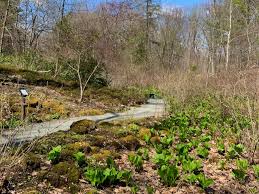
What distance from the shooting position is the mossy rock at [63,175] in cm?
541

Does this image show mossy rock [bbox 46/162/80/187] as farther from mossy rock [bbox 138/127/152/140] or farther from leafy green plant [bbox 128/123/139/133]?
leafy green plant [bbox 128/123/139/133]

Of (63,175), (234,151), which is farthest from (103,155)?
(234,151)

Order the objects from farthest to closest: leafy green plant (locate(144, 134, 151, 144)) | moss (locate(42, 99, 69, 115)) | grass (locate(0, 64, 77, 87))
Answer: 1. grass (locate(0, 64, 77, 87))
2. moss (locate(42, 99, 69, 115))
3. leafy green plant (locate(144, 134, 151, 144))

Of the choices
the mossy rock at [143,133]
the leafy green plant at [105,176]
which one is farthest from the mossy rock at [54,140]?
the mossy rock at [143,133]

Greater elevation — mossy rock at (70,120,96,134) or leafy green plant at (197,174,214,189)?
mossy rock at (70,120,96,134)

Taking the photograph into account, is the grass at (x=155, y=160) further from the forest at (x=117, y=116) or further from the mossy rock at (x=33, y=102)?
the mossy rock at (x=33, y=102)

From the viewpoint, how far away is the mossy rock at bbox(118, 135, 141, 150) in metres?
8.12

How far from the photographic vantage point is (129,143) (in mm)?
8219

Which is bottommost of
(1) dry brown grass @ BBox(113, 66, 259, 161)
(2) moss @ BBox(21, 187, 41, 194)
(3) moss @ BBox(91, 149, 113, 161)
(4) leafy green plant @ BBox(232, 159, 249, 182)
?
(4) leafy green plant @ BBox(232, 159, 249, 182)

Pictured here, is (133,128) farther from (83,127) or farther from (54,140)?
(54,140)

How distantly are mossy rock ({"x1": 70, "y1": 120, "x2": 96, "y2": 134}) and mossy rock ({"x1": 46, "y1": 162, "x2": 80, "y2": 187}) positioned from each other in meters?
3.12

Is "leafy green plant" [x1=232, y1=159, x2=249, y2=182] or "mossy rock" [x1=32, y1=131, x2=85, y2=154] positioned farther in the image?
"mossy rock" [x1=32, y1=131, x2=85, y2=154]

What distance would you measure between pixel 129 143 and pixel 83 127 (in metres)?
1.62

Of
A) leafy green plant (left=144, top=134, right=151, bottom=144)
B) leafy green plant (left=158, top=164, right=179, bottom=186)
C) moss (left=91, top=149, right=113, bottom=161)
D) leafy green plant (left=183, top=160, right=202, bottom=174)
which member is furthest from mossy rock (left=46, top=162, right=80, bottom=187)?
leafy green plant (left=144, top=134, right=151, bottom=144)
